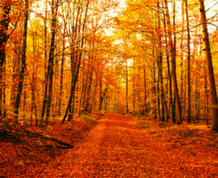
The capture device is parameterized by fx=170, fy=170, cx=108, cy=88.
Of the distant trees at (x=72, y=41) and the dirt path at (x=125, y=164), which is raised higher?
the distant trees at (x=72, y=41)

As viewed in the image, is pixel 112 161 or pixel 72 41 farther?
pixel 72 41

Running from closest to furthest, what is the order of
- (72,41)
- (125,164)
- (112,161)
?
(125,164) → (112,161) → (72,41)

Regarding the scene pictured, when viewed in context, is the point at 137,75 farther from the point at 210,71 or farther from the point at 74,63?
the point at 210,71

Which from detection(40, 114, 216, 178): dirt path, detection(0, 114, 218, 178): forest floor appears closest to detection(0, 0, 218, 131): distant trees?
detection(0, 114, 218, 178): forest floor

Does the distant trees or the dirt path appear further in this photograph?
the distant trees

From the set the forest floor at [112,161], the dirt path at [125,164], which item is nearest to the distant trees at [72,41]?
the forest floor at [112,161]

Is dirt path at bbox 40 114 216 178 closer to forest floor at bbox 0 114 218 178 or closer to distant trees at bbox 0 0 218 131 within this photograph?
forest floor at bbox 0 114 218 178

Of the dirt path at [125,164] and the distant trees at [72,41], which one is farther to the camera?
the distant trees at [72,41]

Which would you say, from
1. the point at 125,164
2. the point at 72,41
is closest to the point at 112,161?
the point at 125,164

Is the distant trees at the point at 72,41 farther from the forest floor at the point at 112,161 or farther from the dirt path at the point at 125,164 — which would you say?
the dirt path at the point at 125,164

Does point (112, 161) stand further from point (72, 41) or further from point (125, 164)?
point (72, 41)

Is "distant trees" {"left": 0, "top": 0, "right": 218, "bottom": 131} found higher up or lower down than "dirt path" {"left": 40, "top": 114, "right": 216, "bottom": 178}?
higher up

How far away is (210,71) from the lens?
9.20 m

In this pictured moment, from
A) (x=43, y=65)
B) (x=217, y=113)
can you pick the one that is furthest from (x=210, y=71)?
(x=43, y=65)
